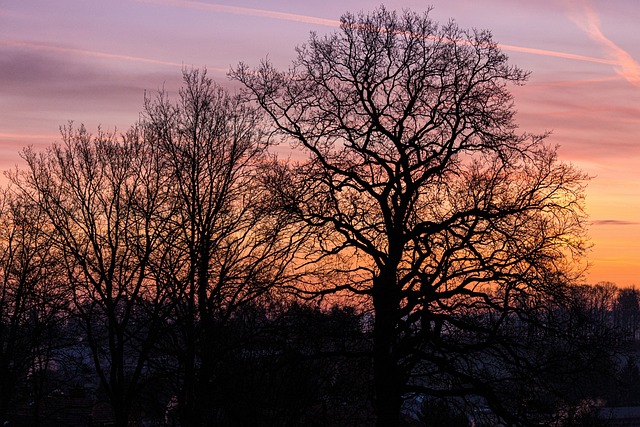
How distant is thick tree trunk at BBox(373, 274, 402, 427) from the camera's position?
54.3ft

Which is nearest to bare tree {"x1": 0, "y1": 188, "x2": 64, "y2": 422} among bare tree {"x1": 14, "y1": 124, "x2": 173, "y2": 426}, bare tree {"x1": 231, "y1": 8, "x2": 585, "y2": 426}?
bare tree {"x1": 14, "y1": 124, "x2": 173, "y2": 426}

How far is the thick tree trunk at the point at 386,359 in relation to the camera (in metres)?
16.6

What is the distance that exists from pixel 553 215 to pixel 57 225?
1790cm

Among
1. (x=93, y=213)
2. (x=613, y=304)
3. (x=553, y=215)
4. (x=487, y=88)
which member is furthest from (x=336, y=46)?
(x=613, y=304)

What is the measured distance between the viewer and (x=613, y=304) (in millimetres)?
126688

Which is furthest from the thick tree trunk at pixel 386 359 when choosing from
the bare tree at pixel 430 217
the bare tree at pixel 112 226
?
the bare tree at pixel 112 226

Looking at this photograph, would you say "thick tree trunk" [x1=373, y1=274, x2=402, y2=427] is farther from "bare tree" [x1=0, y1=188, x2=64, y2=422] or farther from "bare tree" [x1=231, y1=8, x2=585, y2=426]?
"bare tree" [x1=0, y1=188, x2=64, y2=422]

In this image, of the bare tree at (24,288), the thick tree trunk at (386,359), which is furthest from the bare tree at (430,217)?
the bare tree at (24,288)

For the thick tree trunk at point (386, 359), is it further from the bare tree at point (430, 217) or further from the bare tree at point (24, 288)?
the bare tree at point (24, 288)

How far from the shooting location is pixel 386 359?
1675 centimetres

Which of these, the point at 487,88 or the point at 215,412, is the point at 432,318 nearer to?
the point at 487,88

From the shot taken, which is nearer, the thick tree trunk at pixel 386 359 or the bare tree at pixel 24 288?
the thick tree trunk at pixel 386 359

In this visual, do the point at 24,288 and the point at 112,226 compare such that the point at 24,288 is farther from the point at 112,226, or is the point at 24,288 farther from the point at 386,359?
the point at 386,359

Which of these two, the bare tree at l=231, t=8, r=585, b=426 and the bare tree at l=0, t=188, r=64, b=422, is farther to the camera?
the bare tree at l=0, t=188, r=64, b=422
